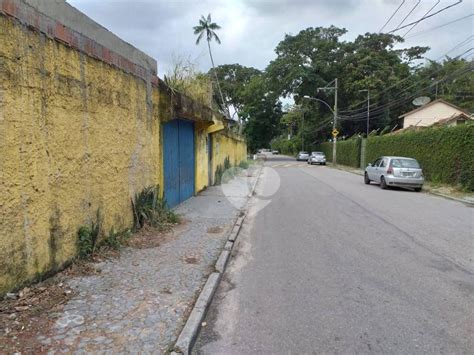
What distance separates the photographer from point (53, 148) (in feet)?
15.6

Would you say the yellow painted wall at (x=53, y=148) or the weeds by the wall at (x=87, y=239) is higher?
the yellow painted wall at (x=53, y=148)

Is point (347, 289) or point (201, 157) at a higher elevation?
point (201, 157)

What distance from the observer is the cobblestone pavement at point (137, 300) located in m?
3.49

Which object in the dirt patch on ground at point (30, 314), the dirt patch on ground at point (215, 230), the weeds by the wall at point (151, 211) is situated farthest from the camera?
the dirt patch on ground at point (215, 230)

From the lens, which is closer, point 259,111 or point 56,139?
point 56,139

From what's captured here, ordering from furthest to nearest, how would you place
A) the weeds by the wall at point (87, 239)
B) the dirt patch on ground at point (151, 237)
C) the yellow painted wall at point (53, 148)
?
the dirt patch on ground at point (151, 237), the weeds by the wall at point (87, 239), the yellow painted wall at point (53, 148)

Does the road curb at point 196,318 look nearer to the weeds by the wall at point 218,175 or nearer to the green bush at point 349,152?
the weeds by the wall at point 218,175

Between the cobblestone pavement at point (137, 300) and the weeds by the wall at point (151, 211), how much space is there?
80cm

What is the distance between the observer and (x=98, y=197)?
19.6 ft

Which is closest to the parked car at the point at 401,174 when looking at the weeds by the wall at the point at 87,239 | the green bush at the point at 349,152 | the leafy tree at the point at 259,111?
the weeds by the wall at the point at 87,239

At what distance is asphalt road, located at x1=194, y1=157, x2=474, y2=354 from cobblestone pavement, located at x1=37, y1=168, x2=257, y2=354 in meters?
0.38

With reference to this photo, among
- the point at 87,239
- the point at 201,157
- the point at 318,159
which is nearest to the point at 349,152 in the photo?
the point at 318,159

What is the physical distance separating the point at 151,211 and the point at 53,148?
3.46 metres

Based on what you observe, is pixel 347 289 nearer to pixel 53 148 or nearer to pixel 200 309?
pixel 200 309
